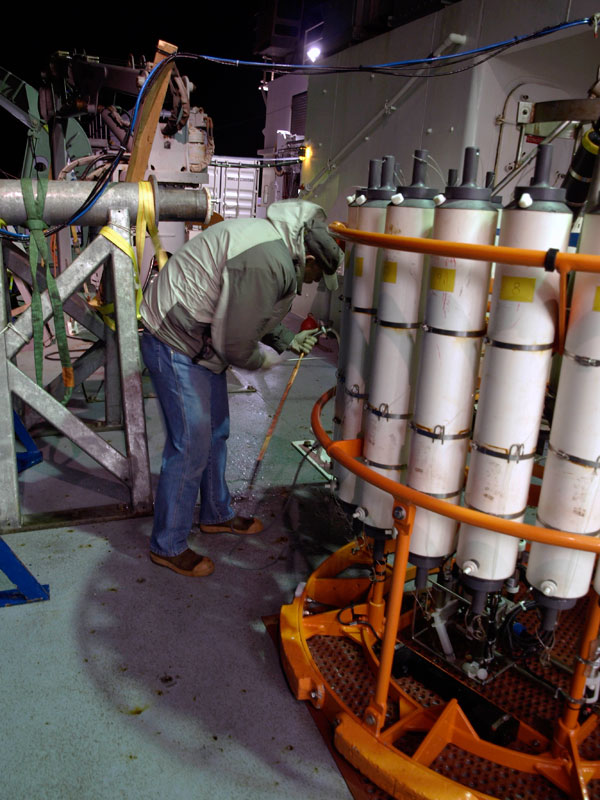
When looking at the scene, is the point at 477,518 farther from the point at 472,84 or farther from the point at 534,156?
the point at 472,84

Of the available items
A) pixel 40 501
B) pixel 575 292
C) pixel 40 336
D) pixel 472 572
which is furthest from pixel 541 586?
pixel 40 501

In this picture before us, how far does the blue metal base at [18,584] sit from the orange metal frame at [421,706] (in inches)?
49.9

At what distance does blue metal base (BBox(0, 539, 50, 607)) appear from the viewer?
2.78 meters

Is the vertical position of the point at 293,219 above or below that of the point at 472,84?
below

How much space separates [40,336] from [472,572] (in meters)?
2.59

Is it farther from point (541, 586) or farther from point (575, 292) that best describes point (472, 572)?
point (575, 292)

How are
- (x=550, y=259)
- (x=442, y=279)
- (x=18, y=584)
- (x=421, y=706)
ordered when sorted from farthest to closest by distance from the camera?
(x=18, y=584), (x=421, y=706), (x=442, y=279), (x=550, y=259)

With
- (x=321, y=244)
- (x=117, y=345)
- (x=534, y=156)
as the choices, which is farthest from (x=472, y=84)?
(x=117, y=345)

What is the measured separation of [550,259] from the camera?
159cm

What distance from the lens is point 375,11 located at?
6684 millimetres

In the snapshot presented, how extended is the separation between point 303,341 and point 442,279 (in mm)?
1189

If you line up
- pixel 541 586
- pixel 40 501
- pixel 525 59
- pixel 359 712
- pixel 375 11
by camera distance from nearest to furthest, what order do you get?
pixel 541 586
pixel 359 712
pixel 40 501
pixel 525 59
pixel 375 11

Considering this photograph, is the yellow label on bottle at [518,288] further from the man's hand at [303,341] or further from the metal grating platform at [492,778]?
the metal grating platform at [492,778]

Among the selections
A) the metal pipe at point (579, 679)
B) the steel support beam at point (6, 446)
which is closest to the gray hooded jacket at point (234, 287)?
the steel support beam at point (6, 446)
